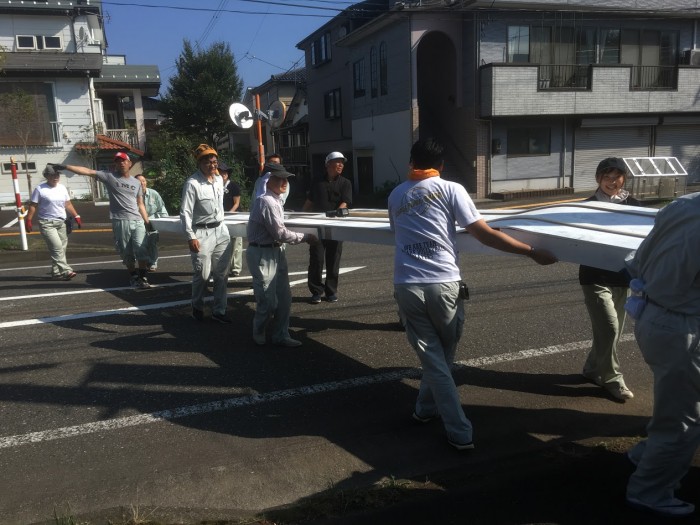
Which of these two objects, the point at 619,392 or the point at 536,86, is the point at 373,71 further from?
the point at 619,392

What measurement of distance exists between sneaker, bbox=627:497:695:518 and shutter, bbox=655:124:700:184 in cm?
2415

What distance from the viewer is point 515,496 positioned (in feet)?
10.5

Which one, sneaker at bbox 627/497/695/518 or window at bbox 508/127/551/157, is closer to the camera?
sneaker at bbox 627/497/695/518

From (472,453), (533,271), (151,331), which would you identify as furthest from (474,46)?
(472,453)

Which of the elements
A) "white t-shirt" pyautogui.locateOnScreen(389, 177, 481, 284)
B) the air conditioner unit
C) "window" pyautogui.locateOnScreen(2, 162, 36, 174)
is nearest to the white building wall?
the air conditioner unit

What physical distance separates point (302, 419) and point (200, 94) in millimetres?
32042

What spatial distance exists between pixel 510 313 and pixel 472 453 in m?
3.24

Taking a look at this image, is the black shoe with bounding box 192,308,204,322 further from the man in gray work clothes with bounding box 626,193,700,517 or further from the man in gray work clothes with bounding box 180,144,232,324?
the man in gray work clothes with bounding box 626,193,700,517

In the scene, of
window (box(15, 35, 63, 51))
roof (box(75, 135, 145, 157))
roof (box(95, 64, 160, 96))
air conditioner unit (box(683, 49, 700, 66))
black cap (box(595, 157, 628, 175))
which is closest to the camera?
black cap (box(595, 157, 628, 175))

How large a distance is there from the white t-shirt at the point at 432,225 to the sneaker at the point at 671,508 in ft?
5.10

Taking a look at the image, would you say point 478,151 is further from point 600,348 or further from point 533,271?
point 600,348

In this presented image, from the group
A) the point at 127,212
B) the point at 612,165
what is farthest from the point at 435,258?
the point at 127,212

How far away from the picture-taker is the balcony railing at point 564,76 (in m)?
21.4

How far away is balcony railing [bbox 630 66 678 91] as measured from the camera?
22.6 metres
